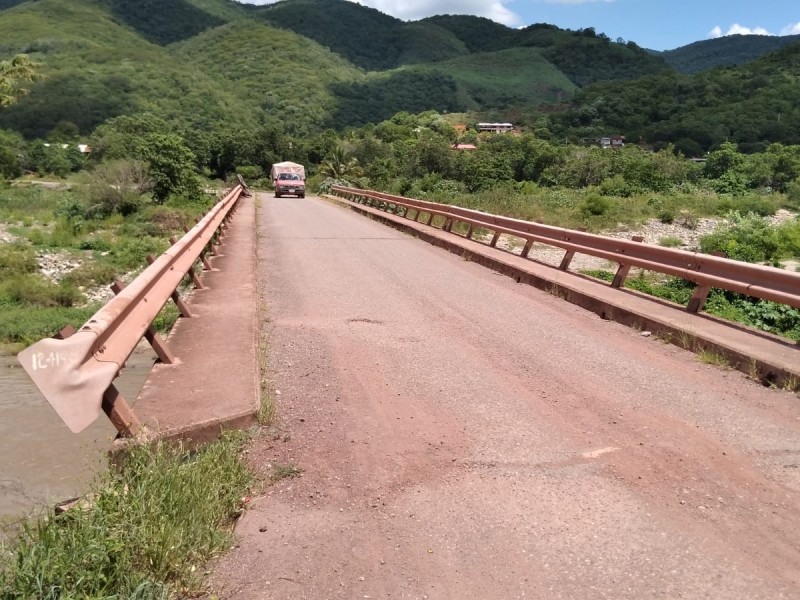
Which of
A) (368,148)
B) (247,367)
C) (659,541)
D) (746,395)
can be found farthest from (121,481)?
(368,148)

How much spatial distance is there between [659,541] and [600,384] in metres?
2.36

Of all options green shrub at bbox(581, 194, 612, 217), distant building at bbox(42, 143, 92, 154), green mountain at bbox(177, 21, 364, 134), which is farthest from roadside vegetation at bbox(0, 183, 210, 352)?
green mountain at bbox(177, 21, 364, 134)

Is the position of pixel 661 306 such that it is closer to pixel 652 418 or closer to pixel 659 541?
pixel 652 418

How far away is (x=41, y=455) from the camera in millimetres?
6586

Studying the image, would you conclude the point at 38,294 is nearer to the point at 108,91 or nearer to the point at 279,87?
the point at 108,91

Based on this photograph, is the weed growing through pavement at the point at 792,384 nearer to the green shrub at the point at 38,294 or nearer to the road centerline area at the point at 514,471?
the road centerline area at the point at 514,471

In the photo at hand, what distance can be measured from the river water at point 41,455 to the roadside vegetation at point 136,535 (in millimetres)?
436

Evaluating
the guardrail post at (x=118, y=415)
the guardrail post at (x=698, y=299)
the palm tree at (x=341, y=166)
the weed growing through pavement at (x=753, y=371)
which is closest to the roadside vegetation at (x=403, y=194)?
the palm tree at (x=341, y=166)

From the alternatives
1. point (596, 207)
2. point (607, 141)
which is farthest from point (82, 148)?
point (596, 207)

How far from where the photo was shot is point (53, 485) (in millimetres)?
5469

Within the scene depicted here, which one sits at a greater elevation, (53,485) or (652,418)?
(652,418)

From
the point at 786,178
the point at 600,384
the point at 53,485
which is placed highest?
the point at 786,178

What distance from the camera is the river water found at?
4.90m

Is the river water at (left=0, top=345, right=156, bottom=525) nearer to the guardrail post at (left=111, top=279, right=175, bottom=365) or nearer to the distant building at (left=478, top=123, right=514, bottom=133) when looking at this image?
the guardrail post at (left=111, top=279, right=175, bottom=365)
